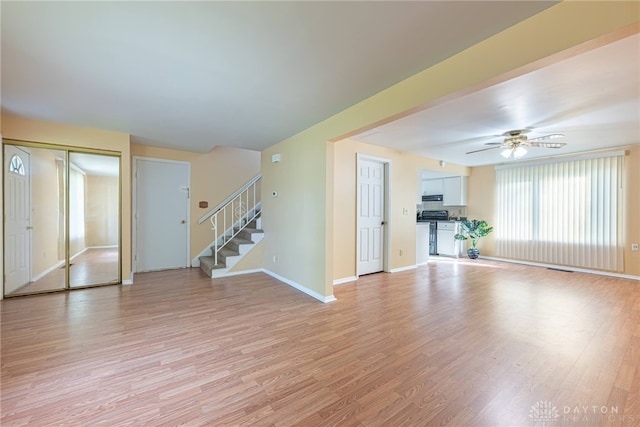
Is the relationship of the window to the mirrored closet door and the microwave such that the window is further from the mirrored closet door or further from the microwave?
the microwave

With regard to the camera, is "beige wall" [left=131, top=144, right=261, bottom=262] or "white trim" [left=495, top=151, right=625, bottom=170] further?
"beige wall" [left=131, top=144, right=261, bottom=262]

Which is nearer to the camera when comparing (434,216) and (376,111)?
(376,111)

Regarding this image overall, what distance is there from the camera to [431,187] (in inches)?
298

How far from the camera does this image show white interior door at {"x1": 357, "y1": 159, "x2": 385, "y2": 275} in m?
4.72

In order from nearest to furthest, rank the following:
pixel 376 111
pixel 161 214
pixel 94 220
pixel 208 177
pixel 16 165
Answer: pixel 376 111 < pixel 16 165 < pixel 94 220 < pixel 161 214 < pixel 208 177

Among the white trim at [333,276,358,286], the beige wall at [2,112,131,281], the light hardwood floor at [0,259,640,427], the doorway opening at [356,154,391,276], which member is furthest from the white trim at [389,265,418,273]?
the beige wall at [2,112,131,281]

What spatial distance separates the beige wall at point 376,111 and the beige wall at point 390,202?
26 centimetres

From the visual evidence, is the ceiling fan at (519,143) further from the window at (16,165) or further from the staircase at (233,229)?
the window at (16,165)

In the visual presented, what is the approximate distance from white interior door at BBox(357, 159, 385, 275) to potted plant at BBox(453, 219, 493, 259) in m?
2.98

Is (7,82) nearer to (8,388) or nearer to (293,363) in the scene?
(8,388)

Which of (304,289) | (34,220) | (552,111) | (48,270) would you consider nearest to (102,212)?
(34,220)

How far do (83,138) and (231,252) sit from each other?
9.37 feet

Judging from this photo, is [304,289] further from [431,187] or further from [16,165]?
[431,187]

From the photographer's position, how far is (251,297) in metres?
3.56
